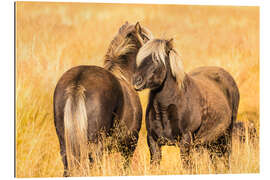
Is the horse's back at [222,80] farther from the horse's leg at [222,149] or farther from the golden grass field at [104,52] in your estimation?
the horse's leg at [222,149]

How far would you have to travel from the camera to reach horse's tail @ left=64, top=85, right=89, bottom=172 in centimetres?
455

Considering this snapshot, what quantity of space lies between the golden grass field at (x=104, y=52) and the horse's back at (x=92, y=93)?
1.76 ft

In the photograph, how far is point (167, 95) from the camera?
16.6 ft

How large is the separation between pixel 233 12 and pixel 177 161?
232 cm

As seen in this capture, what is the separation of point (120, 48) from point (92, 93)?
1211mm

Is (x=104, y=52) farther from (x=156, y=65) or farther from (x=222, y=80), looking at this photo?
(x=222, y=80)

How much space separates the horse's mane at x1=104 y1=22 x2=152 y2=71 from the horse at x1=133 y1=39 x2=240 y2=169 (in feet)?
2.43

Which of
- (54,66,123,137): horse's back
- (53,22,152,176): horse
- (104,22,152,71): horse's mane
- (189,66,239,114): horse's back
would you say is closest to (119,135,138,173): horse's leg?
(53,22,152,176): horse

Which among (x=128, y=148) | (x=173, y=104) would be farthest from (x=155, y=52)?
(x=128, y=148)

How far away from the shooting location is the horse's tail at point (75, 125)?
4.55 m

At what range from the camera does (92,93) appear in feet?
15.4

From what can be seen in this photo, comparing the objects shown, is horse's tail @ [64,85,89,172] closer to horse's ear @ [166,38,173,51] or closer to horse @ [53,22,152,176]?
horse @ [53,22,152,176]

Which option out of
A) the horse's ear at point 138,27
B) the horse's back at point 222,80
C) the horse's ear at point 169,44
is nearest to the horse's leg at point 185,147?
the horse's ear at point 169,44
